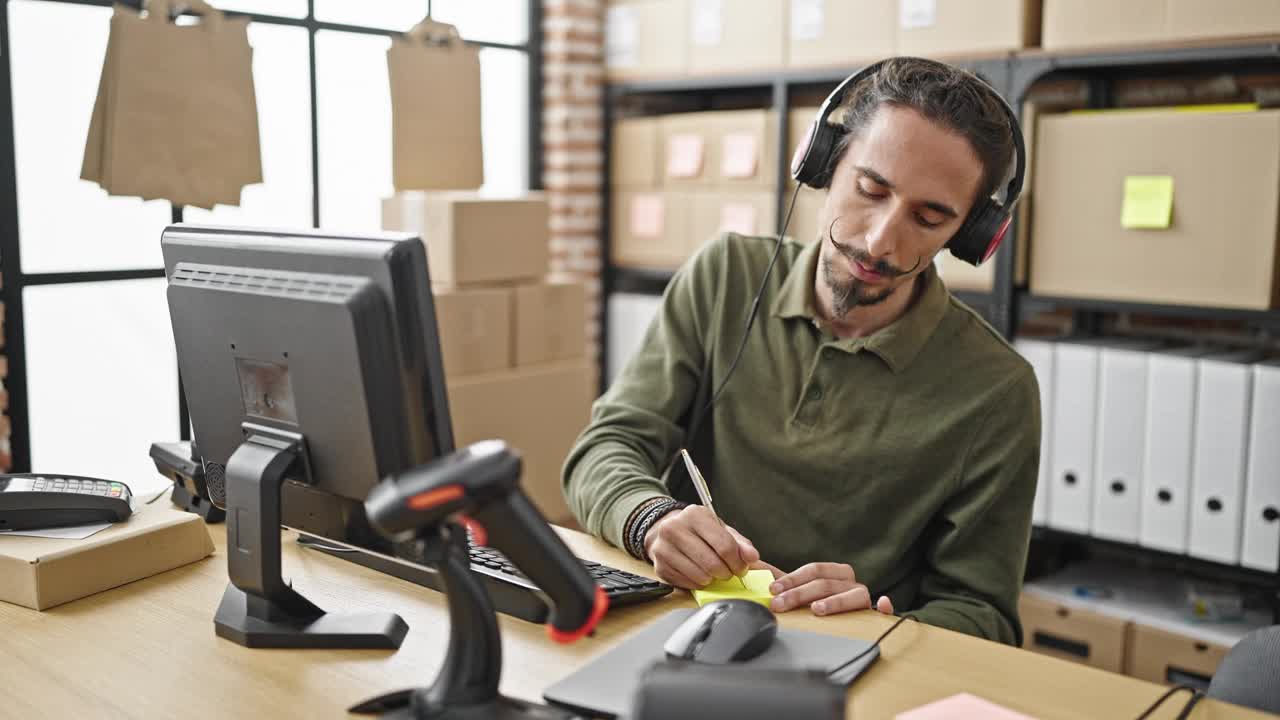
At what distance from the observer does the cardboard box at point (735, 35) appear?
9.83 feet

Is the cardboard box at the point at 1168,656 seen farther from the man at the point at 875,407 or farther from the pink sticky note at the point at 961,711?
the pink sticky note at the point at 961,711

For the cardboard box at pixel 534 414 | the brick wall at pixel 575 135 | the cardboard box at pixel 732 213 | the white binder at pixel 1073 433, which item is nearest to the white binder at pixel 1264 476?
the white binder at pixel 1073 433

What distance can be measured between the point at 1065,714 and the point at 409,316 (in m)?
0.66

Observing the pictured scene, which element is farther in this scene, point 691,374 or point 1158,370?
point 1158,370

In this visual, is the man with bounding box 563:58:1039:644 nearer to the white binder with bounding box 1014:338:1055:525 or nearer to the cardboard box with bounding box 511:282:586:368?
the white binder with bounding box 1014:338:1055:525

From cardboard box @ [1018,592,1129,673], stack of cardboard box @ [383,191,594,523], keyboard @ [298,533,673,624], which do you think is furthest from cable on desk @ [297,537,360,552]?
cardboard box @ [1018,592,1129,673]

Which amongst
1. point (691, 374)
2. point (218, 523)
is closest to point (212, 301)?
point (218, 523)

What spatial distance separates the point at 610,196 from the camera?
3.41 meters

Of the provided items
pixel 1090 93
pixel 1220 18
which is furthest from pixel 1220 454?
pixel 1090 93

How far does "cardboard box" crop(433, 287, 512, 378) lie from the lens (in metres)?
2.66

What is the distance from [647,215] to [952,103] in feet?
6.09

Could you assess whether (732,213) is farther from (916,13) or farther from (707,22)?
(916,13)

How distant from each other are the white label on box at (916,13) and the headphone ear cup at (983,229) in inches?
52.1

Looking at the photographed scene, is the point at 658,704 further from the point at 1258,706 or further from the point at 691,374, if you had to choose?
the point at 691,374
